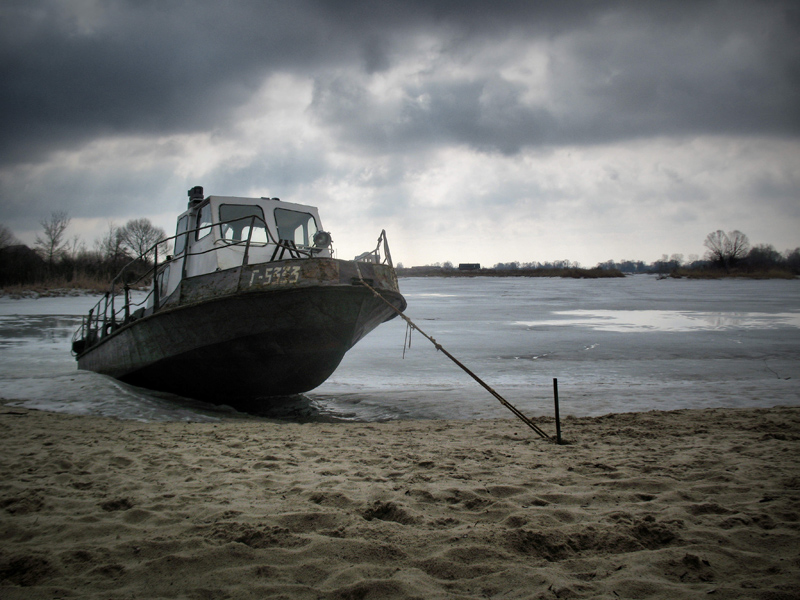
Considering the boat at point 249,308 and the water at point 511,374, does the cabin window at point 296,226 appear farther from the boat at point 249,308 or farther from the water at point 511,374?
the water at point 511,374

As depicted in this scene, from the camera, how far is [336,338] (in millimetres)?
6836

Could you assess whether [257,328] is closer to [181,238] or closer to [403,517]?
[181,238]

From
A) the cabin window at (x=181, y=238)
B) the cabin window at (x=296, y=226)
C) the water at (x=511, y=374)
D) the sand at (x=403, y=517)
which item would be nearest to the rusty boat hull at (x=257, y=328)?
the water at (x=511, y=374)

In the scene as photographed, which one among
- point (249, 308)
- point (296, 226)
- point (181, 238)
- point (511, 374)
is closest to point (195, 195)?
point (181, 238)

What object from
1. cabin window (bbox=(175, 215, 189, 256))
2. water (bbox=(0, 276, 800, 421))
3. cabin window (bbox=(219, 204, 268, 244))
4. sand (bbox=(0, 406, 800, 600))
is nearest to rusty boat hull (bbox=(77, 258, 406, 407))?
water (bbox=(0, 276, 800, 421))

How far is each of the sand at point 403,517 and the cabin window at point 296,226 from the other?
3945mm

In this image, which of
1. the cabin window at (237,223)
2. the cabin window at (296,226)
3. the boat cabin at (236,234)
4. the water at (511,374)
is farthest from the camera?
the cabin window at (296,226)

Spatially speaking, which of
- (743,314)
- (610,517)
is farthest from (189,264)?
(743,314)

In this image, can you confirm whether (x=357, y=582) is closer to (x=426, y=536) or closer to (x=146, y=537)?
(x=426, y=536)

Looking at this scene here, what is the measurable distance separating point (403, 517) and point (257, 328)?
4.05 meters

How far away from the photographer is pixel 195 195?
314 inches

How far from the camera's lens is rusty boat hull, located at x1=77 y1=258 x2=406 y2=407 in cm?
616

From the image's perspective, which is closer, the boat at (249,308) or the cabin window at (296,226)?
the boat at (249,308)

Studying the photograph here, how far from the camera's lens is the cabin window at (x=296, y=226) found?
7.84 m
